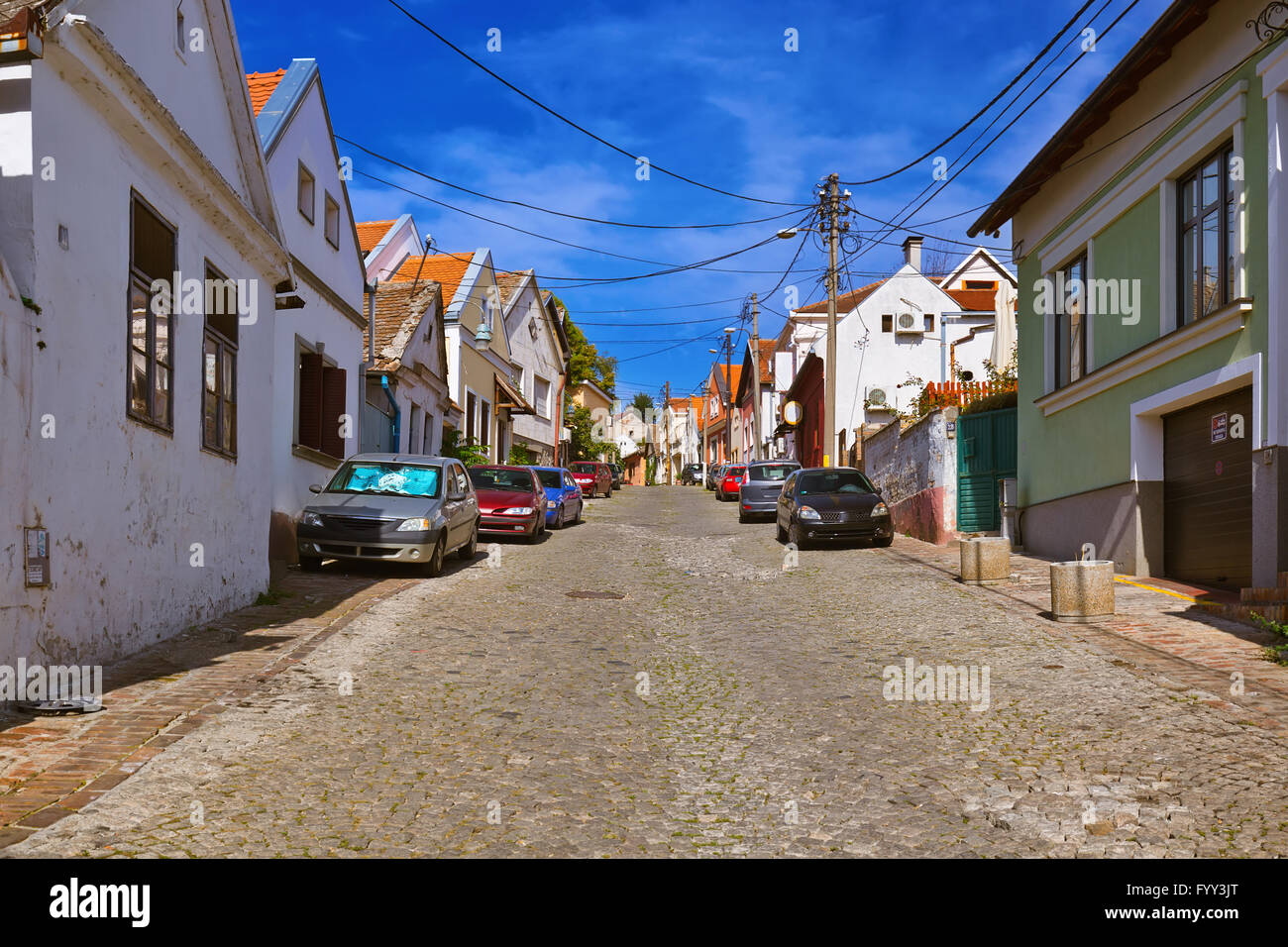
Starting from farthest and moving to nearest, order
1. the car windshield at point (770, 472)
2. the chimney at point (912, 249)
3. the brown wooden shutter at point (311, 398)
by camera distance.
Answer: the chimney at point (912, 249) → the car windshield at point (770, 472) → the brown wooden shutter at point (311, 398)

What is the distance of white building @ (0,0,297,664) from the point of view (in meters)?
7.16

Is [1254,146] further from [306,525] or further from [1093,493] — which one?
[306,525]

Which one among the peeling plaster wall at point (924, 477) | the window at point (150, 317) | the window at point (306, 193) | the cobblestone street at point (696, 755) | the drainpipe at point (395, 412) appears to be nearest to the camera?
the cobblestone street at point (696, 755)

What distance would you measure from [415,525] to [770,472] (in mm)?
16359

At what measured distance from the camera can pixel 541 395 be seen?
Answer: 1828 inches

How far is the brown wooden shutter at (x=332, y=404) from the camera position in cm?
1908

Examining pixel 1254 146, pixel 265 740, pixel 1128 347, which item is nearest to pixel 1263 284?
pixel 1254 146

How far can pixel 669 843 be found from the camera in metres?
4.80

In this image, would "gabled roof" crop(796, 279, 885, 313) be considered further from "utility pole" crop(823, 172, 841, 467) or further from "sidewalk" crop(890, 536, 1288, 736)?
"sidewalk" crop(890, 536, 1288, 736)

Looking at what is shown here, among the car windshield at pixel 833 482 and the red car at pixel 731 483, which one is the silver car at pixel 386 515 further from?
the red car at pixel 731 483

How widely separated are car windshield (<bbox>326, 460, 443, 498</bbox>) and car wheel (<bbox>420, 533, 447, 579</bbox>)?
0.95 m

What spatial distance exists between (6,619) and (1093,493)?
524 inches

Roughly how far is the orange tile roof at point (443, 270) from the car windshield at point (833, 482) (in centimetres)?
1483

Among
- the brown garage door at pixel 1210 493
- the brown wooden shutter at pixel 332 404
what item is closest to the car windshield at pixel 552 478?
the brown wooden shutter at pixel 332 404
